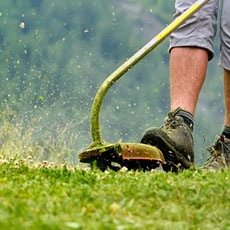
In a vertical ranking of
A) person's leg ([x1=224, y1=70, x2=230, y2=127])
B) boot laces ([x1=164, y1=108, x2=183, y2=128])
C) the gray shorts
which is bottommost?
boot laces ([x1=164, y1=108, x2=183, y2=128])

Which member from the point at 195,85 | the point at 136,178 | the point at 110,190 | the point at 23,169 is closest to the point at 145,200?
the point at 110,190

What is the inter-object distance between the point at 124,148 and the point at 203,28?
138 cm

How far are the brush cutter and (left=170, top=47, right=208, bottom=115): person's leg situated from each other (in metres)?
0.30

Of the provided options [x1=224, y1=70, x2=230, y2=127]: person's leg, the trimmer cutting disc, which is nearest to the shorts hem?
[x1=224, y1=70, x2=230, y2=127]: person's leg

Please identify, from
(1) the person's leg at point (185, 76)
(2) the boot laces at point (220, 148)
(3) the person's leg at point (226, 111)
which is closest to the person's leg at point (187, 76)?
(1) the person's leg at point (185, 76)

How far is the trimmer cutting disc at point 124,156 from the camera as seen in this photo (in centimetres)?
313

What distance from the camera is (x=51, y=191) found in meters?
2.05

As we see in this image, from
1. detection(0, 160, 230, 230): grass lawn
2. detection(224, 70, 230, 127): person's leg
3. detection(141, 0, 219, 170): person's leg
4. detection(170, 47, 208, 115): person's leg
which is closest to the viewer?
detection(0, 160, 230, 230): grass lawn

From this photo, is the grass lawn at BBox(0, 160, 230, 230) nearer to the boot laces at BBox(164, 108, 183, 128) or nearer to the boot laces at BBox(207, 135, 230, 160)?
the boot laces at BBox(164, 108, 183, 128)

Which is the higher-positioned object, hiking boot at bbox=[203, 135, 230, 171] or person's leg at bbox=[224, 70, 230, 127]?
person's leg at bbox=[224, 70, 230, 127]

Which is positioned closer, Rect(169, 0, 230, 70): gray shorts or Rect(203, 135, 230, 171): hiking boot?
Rect(169, 0, 230, 70): gray shorts

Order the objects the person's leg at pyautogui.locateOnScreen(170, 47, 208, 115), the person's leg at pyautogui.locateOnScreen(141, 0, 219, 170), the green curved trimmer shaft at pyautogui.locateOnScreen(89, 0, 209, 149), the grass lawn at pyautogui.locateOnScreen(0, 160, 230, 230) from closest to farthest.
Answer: the grass lawn at pyautogui.locateOnScreen(0, 160, 230, 230) < the green curved trimmer shaft at pyautogui.locateOnScreen(89, 0, 209, 149) < the person's leg at pyautogui.locateOnScreen(141, 0, 219, 170) < the person's leg at pyautogui.locateOnScreen(170, 47, 208, 115)

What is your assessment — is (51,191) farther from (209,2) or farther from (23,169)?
(209,2)

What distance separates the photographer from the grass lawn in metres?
1.48
